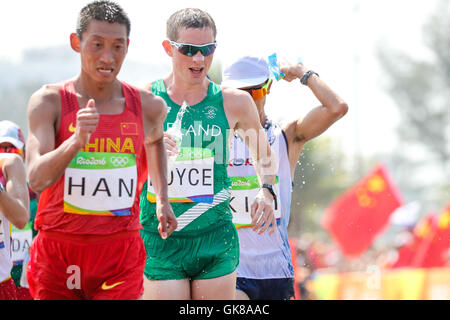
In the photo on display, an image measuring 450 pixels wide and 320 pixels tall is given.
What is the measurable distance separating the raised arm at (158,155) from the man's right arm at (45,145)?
55 cm

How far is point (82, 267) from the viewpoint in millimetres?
4367

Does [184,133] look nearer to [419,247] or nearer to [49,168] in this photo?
[49,168]

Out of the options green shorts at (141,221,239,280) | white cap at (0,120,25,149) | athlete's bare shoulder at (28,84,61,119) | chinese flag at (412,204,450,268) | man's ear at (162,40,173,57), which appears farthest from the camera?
chinese flag at (412,204,450,268)

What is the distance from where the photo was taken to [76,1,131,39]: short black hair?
4.36 meters

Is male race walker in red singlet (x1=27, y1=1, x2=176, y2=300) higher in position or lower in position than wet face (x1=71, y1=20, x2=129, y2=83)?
lower

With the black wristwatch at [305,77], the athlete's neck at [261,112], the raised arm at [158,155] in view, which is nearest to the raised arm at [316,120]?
the black wristwatch at [305,77]

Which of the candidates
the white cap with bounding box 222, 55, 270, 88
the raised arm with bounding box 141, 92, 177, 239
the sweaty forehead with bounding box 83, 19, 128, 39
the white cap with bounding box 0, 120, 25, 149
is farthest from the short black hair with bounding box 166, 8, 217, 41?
the white cap with bounding box 0, 120, 25, 149

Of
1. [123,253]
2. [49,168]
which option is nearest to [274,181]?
[123,253]

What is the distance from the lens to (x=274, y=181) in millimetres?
5742

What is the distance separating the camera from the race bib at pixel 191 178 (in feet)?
17.6

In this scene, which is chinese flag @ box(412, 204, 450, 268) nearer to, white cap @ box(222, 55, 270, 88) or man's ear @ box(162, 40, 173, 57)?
white cap @ box(222, 55, 270, 88)

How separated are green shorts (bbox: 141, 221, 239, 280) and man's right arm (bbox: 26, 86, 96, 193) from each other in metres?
1.37

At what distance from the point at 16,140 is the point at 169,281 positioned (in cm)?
246

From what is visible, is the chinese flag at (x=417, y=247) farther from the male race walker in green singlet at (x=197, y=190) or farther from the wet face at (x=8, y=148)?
the male race walker in green singlet at (x=197, y=190)
